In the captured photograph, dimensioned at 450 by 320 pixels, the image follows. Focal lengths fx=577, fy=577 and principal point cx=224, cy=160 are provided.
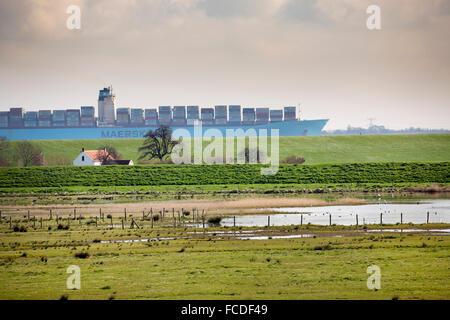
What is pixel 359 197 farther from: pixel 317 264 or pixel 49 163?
pixel 49 163

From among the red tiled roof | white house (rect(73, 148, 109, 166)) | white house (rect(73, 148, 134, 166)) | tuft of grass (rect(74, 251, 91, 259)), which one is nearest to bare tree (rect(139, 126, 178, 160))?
white house (rect(73, 148, 134, 166))

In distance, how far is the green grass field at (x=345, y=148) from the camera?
13550 cm

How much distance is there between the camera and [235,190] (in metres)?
83.0

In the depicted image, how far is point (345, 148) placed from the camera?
147 metres

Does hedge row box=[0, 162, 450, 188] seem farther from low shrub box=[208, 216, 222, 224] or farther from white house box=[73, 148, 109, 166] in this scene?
low shrub box=[208, 216, 222, 224]

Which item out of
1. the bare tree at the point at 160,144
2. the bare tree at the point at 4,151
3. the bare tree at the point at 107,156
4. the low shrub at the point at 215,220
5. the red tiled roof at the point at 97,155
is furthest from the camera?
the bare tree at the point at 4,151

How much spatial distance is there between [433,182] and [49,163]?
86017 mm

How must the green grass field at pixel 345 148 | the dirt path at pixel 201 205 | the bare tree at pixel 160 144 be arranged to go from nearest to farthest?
the dirt path at pixel 201 205 < the bare tree at pixel 160 144 < the green grass field at pixel 345 148

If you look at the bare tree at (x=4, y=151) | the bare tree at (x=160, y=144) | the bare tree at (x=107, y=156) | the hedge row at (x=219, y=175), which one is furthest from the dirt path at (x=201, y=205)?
the bare tree at (x=4, y=151)

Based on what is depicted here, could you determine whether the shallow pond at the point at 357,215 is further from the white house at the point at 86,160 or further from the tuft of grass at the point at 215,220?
the white house at the point at 86,160

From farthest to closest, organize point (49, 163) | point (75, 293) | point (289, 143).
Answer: point (289, 143)
point (49, 163)
point (75, 293)

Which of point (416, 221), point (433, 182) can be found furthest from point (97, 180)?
point (416, 221)

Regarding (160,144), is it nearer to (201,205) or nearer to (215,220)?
(201,205)

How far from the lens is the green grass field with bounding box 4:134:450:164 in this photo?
13550 centimetres
